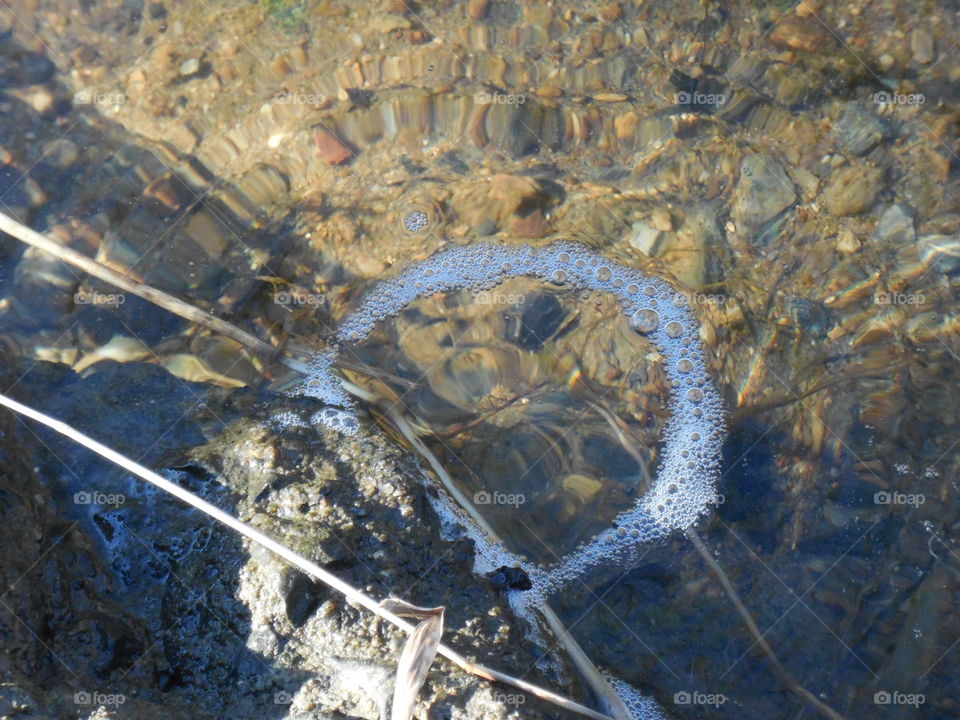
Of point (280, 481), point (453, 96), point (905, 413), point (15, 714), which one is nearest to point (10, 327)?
point (280, 481)

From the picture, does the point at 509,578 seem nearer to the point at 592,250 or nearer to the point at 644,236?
the point at 592,250

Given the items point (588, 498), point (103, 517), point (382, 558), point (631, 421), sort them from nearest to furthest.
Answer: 1. point (382, 558)
2. point (103, 517)
3. point (588, 498)
4. point (631, 421)

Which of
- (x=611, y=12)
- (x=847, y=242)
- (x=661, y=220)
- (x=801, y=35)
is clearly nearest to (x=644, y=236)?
(x=661, y=220)

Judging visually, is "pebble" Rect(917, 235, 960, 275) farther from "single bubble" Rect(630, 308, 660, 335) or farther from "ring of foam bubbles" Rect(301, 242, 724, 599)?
"single bubble" Rect(630, 308, 660, 335)

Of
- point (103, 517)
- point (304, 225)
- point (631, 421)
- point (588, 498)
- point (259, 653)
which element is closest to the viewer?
point (259, 653)

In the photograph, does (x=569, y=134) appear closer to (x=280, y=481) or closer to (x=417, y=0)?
(x=417, y=0)

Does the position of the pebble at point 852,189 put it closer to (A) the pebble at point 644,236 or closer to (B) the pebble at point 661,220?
(B) the pebble at point 661,220

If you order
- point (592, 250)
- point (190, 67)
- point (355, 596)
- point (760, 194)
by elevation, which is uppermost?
point (190, 67)
